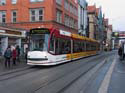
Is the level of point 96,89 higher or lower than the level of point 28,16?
lower

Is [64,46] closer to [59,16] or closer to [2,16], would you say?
[59,16]

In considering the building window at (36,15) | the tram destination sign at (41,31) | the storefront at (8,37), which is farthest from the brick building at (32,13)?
the tram destination sign at (41,31)

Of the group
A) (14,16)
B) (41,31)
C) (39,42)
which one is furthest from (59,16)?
(39,42)

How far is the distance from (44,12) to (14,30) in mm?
10530

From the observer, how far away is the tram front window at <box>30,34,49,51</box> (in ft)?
59.6

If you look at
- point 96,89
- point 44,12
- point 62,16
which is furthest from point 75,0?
point 96,89

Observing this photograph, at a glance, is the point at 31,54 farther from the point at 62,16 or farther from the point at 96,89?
the point at 62,16

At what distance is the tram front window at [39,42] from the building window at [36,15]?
71.5 ft

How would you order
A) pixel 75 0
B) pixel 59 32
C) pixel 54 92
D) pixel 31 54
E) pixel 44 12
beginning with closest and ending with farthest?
pixel 54 92, pixel 31 54, pixel 59 32, pixel 44 12, pixel 75 0

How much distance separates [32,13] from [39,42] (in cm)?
A: 2324

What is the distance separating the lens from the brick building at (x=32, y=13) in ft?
129

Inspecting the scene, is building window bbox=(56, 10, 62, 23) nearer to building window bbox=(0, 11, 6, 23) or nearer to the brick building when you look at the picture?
the brick building

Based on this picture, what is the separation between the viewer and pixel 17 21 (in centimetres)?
4144

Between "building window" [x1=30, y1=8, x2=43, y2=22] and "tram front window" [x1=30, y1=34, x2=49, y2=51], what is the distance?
858 inches
